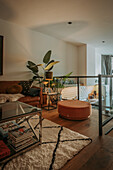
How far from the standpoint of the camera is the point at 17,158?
117cm

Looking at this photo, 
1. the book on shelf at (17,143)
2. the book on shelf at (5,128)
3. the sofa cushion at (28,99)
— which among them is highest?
the sofa cushion at (28,99)

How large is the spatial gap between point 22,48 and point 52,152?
3.18 m

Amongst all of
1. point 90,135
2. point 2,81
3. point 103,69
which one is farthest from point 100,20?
point 103,69

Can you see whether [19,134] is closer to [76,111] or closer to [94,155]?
[94,155]

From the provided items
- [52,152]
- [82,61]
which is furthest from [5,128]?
[82,61]

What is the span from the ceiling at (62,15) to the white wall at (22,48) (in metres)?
0.23

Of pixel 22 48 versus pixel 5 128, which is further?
pixel 22 48

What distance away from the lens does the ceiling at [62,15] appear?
2383mm

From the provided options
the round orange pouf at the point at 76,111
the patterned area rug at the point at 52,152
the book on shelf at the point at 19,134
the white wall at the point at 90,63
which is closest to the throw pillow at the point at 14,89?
the round orange pouf at the point at 76,111

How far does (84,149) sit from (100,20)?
3.20 meters

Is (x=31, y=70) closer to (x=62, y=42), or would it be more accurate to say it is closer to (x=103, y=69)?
(x=62, y=42)

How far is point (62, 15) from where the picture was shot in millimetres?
2822

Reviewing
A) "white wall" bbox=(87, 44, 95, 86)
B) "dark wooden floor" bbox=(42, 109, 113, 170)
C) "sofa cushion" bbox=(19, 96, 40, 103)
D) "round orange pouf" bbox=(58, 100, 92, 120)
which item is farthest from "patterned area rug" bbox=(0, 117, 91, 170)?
"white wall" bbox=(87, 44, 95, 86)

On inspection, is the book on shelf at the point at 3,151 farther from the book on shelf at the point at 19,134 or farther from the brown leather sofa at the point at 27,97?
the brown leather sofa at the point at 27,97
